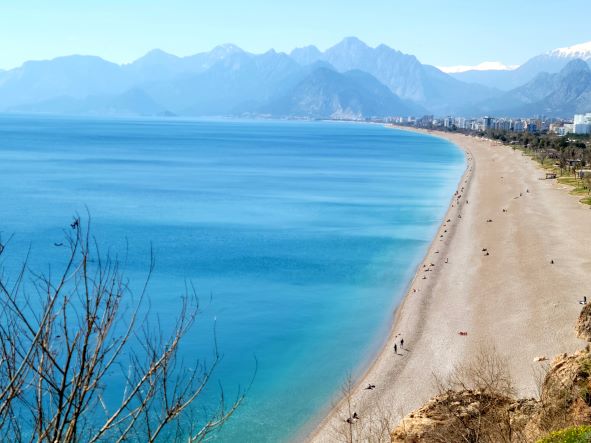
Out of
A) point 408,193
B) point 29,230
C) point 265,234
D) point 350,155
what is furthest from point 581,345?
point 350,155

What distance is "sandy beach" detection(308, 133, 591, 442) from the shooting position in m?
18.7

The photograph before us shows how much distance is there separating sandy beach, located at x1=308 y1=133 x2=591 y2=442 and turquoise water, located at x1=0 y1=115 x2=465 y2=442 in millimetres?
1149

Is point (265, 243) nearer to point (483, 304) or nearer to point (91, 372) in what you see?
point (483, 304)

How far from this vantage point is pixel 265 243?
39.8 metres

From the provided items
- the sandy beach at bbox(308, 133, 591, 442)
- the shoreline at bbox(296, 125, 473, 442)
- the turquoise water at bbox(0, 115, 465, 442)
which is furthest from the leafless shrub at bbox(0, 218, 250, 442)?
the sandy beach at bbox(308, 133, 591, 442)

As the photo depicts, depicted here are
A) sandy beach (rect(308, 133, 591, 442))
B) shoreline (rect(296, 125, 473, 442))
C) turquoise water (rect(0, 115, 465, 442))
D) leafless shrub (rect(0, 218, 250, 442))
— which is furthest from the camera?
turquoise water (rect(0, 115, 465, 442))

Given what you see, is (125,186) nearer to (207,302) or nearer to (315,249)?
(315,249)

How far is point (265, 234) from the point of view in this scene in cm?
4219

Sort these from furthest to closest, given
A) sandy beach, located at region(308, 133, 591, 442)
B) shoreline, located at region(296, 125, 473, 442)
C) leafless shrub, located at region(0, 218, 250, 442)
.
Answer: sandy beach, located at region(308, 133, 591, 442) → shoreline, located at region(296, 125, 473, 442) → leafless shrub, located at region(0, 218, 250, 442)

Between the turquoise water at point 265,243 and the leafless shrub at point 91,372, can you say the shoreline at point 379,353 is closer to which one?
the turquoise water at point 265,243

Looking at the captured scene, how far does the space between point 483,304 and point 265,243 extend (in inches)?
647

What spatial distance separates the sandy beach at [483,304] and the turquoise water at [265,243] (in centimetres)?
115

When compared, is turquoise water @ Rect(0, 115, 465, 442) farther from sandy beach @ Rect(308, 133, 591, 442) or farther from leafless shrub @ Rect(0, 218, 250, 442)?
leafless shrub @ Rect(0, 218, 250, 442)

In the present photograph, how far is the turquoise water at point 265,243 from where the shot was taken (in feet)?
70.3
